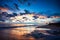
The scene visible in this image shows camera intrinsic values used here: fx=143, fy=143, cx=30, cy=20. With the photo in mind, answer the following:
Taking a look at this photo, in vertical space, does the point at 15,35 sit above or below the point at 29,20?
below

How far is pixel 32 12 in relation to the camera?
2213 mm

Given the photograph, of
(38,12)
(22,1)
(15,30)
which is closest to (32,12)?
(38,12)

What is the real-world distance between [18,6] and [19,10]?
2.5 inches

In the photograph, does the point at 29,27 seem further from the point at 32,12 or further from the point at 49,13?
the point at 49,13

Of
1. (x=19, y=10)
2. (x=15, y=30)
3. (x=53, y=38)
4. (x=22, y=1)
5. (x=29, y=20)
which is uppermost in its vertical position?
(x=22, y=1)

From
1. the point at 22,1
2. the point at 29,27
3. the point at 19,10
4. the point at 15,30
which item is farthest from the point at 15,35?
the point at 22,1

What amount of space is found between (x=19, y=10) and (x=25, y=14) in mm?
112

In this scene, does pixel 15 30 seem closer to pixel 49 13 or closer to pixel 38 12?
pixel 38 12

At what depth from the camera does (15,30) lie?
2158 mm

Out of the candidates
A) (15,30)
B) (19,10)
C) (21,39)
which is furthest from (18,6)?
(21,39)

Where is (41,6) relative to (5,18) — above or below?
above

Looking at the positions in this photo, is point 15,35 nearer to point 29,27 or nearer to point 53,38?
point 29,27

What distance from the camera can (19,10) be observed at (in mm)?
2205

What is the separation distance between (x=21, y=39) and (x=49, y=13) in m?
0.59
